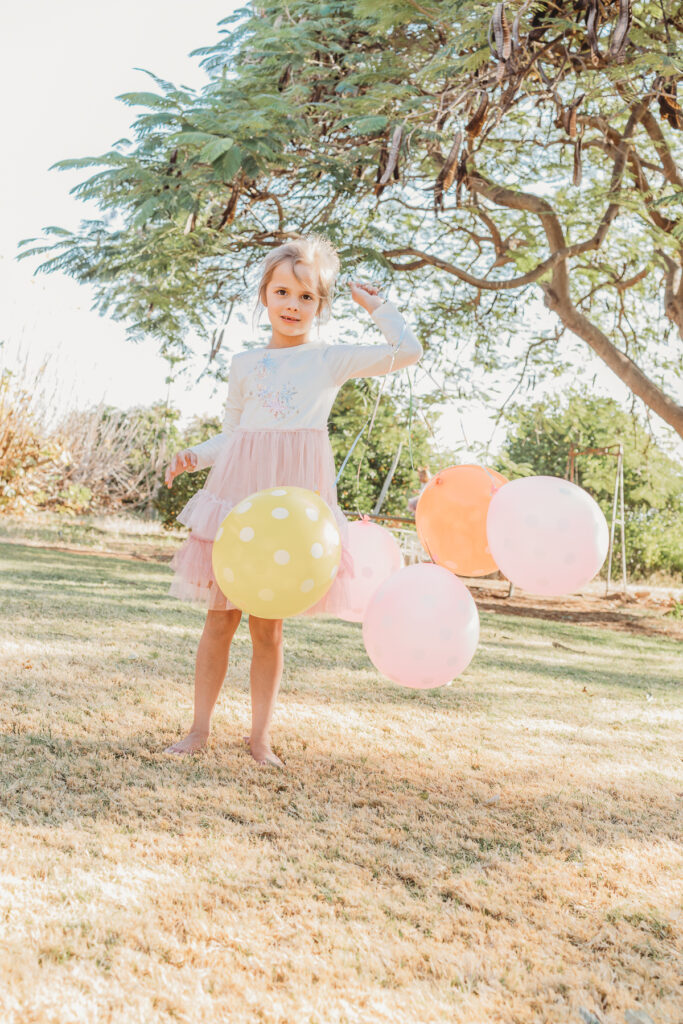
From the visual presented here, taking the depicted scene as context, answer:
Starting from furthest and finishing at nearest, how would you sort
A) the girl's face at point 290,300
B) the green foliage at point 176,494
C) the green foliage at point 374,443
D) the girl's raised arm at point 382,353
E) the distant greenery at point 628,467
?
the green foliage at point 176,494 < the distant greenery at point 628,467 < the green foliage at point 374,443 < the girl's face at point 290,300 < the girl's raised arm at point 382,353

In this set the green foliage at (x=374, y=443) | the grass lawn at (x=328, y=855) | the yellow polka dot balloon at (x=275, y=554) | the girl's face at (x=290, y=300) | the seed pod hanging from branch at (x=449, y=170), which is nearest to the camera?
the grass lawn at (x=328, y=855)

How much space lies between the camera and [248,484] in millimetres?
2352

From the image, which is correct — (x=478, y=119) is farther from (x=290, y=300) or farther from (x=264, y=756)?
(x=264, y=756)

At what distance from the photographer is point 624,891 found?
5.77 feet

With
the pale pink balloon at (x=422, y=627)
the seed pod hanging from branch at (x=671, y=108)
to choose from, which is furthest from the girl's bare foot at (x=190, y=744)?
the seed pod hanging from branch at (x=671, y=108)

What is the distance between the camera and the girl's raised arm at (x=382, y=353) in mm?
2250

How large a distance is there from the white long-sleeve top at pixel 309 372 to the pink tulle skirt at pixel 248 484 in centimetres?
4

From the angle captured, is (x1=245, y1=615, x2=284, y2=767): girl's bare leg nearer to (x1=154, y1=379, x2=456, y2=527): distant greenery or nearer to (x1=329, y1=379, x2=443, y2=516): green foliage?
(x1=329, y1=379, x2=443, y2=516): green foliage

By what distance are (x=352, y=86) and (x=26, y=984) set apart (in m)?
4.67

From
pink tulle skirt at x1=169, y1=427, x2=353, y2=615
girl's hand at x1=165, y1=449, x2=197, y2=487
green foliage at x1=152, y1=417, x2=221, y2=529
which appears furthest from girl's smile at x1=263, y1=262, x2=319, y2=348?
green foliage at x1=152, y1=417, x2=221, y2=529

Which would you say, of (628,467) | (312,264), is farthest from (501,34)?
(628,467)

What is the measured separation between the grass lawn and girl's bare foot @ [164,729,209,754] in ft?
0.25

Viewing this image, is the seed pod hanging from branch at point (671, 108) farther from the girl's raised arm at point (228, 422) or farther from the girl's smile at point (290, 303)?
the girl's raised arm at point (228, 422)

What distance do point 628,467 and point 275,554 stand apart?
11.5m
